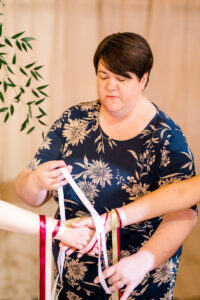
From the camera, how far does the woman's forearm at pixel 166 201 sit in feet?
3.69

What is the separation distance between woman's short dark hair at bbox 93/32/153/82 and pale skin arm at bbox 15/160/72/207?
0.34 metres

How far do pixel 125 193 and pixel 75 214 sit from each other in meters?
0.22

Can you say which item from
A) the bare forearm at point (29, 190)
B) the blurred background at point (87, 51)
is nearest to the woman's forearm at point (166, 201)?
the bare forearm at point (29, 190)

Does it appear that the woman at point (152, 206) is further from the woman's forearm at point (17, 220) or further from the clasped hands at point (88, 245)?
the woman's forearm at point (17, 220)

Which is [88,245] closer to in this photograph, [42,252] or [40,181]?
[42,252]

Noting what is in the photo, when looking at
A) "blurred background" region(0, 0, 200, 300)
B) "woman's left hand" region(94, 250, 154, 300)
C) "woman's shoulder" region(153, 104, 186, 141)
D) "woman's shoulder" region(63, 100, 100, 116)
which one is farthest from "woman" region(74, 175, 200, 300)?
"blurred background" region(0, 0, 200, 300)

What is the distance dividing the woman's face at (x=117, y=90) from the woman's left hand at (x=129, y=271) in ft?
1.56

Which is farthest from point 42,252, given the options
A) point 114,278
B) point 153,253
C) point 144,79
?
point 144,79

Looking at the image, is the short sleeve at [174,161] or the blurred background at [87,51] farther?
the blurred background at [87,51]

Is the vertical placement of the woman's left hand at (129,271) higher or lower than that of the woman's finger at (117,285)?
higher

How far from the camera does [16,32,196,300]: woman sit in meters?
1.18

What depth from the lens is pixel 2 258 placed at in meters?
2.40

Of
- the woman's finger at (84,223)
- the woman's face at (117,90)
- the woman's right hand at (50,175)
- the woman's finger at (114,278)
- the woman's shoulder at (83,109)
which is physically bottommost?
the woman's finger at (114,278)

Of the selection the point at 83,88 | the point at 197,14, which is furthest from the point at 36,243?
the point at 197,14
